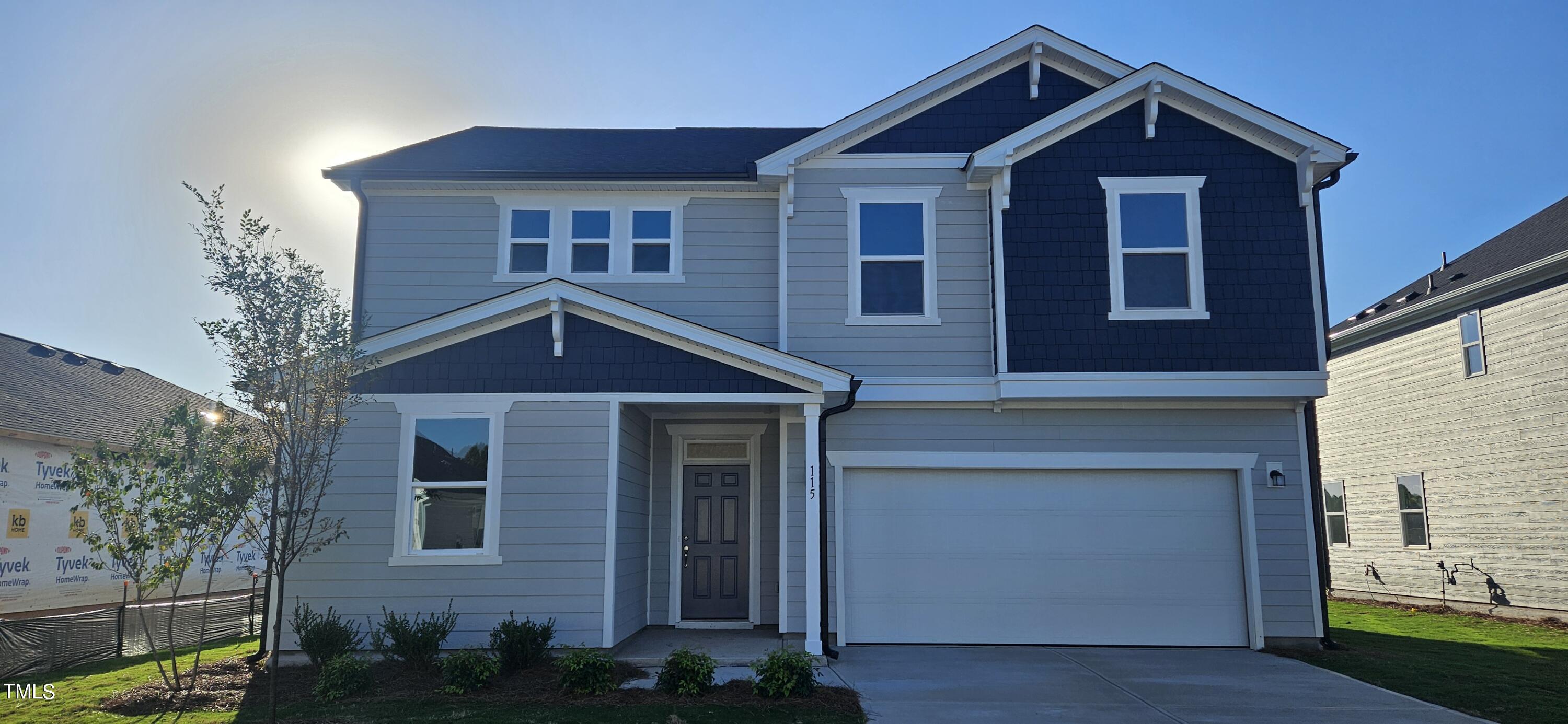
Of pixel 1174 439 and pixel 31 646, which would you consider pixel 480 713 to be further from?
Result: pixel 1174 439

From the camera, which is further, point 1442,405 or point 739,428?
point 1442,405

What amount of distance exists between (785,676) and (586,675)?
169cm

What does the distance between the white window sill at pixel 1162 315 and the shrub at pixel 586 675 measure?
6587 mm

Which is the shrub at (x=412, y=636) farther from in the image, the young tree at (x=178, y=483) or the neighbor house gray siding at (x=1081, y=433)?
the neighbor house gray siding at (x=1081, y=433)

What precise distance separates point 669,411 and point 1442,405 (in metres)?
12.7

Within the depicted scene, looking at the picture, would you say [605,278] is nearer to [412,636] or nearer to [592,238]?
[592,238]

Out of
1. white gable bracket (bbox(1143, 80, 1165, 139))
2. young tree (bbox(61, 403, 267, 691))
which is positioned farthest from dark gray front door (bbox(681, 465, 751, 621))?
white gable bracket (bbox(1143, 80, 1165, 139))

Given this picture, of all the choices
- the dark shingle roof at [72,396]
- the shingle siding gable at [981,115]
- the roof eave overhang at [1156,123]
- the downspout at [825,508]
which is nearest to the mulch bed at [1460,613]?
the roof eave overhang at [1156,123]

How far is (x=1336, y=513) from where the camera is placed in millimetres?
19266

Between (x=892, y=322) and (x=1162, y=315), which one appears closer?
(x=1162, y=315)

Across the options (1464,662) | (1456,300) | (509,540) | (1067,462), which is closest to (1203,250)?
(1067,462)

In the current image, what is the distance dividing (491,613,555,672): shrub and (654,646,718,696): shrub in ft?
4.41

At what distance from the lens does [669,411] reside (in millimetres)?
11695

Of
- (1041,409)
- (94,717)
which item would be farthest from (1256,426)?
(94,717)
